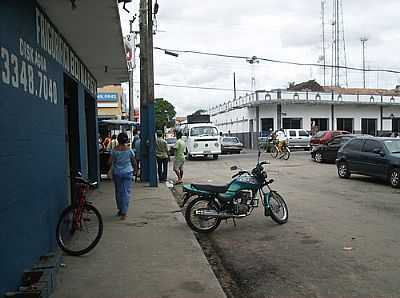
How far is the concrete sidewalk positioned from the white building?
3591 cm

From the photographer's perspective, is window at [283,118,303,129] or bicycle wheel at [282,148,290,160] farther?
window at [283,118,303,129]

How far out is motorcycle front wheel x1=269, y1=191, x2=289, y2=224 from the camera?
9328 mm

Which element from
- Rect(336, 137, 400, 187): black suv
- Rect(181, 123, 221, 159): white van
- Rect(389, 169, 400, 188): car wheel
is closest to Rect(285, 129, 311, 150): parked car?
Rect(181, 123, 221, 159): white van

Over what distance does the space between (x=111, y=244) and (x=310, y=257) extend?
3129mm

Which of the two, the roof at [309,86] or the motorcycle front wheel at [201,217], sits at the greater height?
the roof at [309,86]

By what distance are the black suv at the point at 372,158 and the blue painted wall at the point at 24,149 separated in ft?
37.0

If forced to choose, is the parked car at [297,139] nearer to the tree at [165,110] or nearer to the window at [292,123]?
the window at [292,123]

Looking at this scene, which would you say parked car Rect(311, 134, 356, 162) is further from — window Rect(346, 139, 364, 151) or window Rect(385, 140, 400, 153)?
window Rect(385, 140, 400, 153)

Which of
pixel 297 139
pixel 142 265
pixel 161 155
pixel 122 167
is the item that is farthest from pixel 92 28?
pixel 297 139

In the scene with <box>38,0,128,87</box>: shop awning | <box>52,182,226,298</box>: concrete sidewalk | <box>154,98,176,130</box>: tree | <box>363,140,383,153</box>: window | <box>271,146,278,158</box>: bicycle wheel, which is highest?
<box>154,98,176,130</box>: tree

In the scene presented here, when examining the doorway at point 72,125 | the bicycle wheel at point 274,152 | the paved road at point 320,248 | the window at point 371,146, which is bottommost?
the paved road at point 320,248

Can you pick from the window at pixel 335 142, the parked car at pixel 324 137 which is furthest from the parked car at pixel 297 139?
the window at pixel 335 142

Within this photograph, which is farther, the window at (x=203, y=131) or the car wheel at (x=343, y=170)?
the window at (x=203, y=131)

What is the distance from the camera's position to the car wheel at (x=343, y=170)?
17873mm
